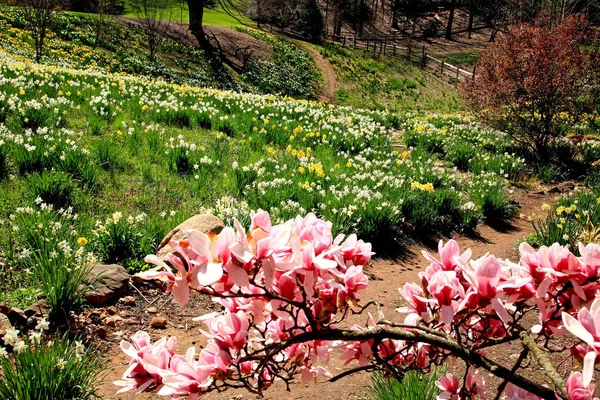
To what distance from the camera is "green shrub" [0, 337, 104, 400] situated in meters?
1.92

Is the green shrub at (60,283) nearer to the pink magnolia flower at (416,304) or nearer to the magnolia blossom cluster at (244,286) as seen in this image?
the magnolia blossom cluster at (244,286)

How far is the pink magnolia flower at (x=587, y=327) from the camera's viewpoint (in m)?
0.85

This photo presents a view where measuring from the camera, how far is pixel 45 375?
1974 mm

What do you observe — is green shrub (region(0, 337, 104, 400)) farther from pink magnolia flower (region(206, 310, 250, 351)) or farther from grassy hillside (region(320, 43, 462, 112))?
grassy hillside (region(320, 43, 462, 112))

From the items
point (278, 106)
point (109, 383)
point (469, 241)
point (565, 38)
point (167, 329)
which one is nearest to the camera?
point (109, 383)

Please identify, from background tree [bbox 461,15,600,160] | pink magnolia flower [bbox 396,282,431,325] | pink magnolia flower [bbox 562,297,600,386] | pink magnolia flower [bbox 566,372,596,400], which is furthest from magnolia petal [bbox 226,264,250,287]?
background tree [bbox 461,15,600,160]

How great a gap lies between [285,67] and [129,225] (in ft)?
84.4

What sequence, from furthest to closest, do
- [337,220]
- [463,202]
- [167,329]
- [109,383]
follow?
[463,202], [337,220], [167,329], [109,383]

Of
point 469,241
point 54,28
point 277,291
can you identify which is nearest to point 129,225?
point 277,291

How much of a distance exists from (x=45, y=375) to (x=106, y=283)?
137 cm

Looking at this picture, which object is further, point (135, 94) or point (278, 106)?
point (278, 106)

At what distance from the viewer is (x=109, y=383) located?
8.55 feet

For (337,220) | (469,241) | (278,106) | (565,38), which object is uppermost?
(565,38)

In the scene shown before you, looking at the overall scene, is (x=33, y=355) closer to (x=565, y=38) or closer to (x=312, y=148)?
(x=312, y=148)
